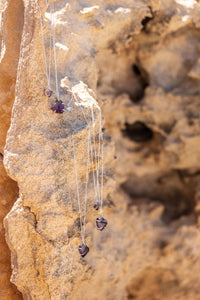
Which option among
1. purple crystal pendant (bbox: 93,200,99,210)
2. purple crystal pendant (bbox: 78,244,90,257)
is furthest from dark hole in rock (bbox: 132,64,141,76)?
purple crystal pendant (bbox: 78,244,90,257)

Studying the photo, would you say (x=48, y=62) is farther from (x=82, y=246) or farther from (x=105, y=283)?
(x=105, y=283)

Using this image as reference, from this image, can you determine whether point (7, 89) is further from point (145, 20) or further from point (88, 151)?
point (145, 20)

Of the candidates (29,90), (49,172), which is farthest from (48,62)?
(49,172)

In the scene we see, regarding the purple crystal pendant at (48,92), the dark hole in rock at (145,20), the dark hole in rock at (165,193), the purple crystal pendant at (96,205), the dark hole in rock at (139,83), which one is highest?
the dark hole in rock at (145,20)

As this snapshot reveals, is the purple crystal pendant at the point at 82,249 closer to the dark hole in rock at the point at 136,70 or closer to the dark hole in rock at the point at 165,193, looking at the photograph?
the dark hole in rock at the point at 165,193

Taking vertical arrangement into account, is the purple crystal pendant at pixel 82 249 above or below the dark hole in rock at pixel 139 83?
below

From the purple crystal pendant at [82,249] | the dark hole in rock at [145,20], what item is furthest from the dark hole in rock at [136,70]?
the purple crystal pendant at [82,249]

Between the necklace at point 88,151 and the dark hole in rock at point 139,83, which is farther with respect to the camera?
the dark hole in rock at point 139,83

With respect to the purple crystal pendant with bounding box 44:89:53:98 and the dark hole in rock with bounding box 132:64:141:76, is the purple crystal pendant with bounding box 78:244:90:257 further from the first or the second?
the dark hole in rock with bounding box 132:64:141:76

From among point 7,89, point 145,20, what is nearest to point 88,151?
point 7,89
